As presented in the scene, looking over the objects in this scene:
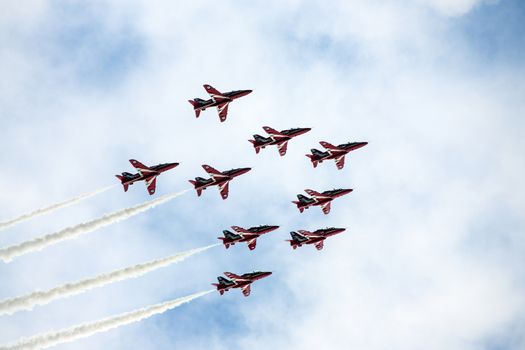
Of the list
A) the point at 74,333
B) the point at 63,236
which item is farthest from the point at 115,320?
the point at 63,236

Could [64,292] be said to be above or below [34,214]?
below

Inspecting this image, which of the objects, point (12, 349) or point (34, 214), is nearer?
point (12, 349)

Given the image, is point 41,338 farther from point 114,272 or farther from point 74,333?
point 114,272

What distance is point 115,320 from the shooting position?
19362cm

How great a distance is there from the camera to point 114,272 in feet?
650

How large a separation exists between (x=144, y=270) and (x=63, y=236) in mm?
17249

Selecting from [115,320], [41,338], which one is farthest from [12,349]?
[115,320]

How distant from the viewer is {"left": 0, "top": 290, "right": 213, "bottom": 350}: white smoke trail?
185375mm

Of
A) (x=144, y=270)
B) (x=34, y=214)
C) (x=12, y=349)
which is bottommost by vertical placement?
(x=12, y=349)

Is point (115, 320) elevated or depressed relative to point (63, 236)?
depressed

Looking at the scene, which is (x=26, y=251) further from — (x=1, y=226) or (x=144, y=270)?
(x=144, y=270)

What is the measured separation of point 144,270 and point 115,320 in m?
11.8

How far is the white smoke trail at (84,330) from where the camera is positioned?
185 m

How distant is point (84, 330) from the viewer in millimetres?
192125
